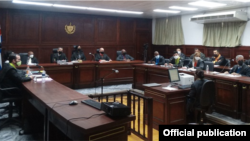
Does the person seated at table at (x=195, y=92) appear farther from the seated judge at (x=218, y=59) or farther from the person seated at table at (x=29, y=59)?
the person seated at table at (x=29, y=59)

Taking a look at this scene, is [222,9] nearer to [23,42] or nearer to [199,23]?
[199,23]

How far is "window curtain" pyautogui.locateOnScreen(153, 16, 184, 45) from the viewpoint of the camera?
10.7 m

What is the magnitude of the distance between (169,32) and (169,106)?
781 centimetres

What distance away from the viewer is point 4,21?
858 centimetres

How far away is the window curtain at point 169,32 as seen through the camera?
1068 centimetres

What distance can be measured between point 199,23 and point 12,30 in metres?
7.79

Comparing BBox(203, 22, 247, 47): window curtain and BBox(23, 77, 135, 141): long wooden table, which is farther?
BBox(203, 22, 247, 47): window curtain

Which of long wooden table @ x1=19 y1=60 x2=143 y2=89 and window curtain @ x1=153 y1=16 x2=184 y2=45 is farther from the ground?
window curtain @ x1=153 y1=16 x2=184 y2=45

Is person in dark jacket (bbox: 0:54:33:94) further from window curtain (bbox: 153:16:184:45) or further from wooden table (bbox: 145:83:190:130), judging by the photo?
window curtain (bbox: 153:16:184:45)

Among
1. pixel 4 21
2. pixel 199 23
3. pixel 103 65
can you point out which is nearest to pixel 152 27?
pixel 199 23

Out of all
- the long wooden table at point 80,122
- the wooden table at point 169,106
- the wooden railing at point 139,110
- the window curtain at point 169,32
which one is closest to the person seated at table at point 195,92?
the wooden table at point 169,106

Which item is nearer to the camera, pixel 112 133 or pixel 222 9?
pixel 112 133

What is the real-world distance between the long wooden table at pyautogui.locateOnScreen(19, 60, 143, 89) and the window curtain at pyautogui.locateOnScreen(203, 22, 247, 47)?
3.70 meters

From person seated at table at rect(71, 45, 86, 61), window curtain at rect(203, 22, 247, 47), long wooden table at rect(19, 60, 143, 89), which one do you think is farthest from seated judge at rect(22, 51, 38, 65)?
window curtain at rect(203, 22, 247, 47)
